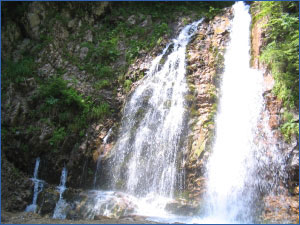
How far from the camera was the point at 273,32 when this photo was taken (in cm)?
854

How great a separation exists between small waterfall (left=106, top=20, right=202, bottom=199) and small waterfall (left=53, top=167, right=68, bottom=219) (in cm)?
155

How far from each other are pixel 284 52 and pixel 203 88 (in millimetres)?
2657

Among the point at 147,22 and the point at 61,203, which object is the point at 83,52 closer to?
the point at 147,22

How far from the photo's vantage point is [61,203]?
7.70 metres

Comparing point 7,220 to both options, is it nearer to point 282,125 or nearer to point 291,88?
point 282,125

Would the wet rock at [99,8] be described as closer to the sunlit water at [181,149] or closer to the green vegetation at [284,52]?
the sunlit water at [181,149]

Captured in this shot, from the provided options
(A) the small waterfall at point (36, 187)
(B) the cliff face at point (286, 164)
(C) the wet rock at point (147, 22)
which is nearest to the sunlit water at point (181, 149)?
(B) the cliff face at point (286, 164)

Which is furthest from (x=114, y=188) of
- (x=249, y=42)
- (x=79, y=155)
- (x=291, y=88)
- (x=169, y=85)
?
(x=249, y=42)

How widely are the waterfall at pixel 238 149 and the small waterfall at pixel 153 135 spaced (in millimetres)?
1168

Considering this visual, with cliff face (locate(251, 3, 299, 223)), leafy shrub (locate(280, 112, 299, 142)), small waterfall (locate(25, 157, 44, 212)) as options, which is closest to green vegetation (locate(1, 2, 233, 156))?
small waterfall (locate(25, 157, 44, 212))

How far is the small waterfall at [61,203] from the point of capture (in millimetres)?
7289

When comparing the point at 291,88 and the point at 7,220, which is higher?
the point at 291,88

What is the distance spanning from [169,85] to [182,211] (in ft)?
15.1

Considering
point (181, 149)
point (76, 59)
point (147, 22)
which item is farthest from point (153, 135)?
point (147, 22)
